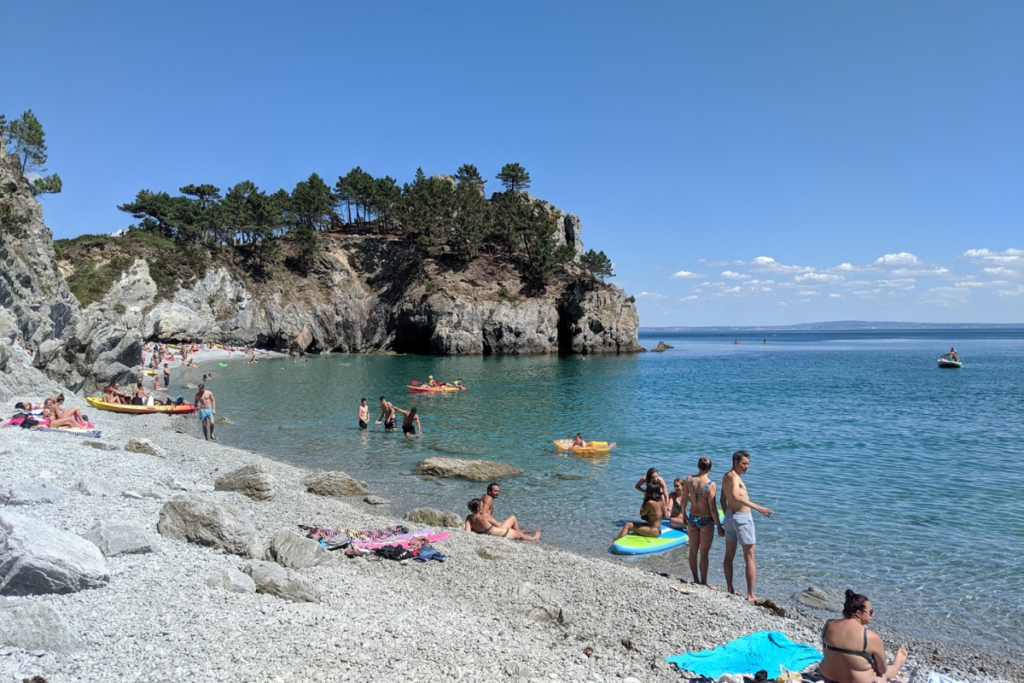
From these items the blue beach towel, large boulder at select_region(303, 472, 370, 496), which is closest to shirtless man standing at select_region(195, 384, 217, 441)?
large boulder at select_region(303, 472, 370, 496)

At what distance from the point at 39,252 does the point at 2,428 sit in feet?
65.8

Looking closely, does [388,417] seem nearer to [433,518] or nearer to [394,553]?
[433,518]

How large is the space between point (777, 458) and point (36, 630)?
2081 cm

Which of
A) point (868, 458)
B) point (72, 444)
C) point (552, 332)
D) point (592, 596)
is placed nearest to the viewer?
point (592, 596)

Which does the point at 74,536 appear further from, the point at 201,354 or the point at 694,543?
the point at 201,354

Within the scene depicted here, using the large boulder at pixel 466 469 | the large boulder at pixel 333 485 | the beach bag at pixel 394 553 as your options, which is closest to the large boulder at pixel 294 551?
the beach bag at pixel 394 553

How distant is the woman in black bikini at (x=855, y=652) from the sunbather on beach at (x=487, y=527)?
6.89 meters

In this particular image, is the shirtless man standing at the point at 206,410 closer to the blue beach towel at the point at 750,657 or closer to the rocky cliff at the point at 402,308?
the blue beach towel at the point at 750,657

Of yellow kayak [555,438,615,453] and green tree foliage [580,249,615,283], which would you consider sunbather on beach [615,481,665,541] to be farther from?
green tree foliage [580,249,615,283]

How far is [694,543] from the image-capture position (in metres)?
10.4

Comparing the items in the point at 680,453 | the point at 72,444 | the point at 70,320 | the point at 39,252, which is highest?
the point at 39,252

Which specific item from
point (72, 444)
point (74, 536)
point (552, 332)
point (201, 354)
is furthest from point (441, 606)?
point (552, 332)

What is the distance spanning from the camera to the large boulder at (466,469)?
1780 cm

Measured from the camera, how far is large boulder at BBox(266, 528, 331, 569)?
8781 mm
